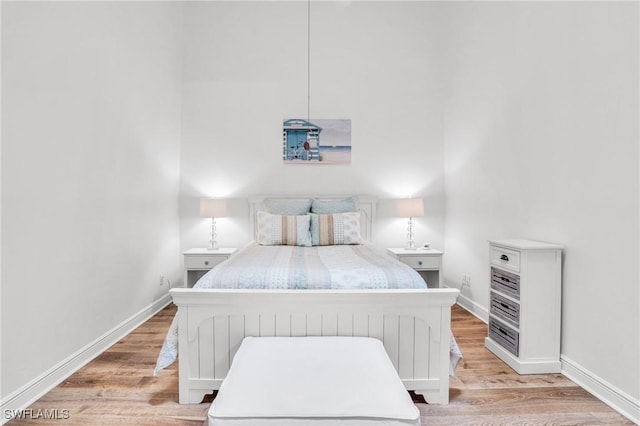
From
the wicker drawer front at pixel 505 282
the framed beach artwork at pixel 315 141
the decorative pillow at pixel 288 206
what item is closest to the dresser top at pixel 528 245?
the wicker drawer front at pixel 505 282

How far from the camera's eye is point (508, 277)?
2.24 m

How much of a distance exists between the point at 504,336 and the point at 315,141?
2.61 m

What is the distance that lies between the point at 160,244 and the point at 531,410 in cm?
317

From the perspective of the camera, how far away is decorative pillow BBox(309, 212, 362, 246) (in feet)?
10.4

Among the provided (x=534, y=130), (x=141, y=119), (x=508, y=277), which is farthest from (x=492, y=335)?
(x=141, y=119)

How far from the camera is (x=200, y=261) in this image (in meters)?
3.44

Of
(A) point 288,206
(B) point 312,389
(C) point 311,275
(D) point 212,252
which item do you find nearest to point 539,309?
(C) point 311,275

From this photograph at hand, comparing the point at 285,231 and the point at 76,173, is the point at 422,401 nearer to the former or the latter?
the point at 285,231

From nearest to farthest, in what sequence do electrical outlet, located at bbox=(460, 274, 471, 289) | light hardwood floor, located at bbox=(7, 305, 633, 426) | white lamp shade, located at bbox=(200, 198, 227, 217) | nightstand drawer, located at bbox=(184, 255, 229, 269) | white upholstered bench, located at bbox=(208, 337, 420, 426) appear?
white upholstered bench, located at bbox=(208, 337, 420, 426) < light hardwood floor, located at bbox=(7, 305, 633, 426) < electrical outlet, located at bbox=(460, 274, 471, 289) < nightstand drawer, located at bbox=(184, 255, 229, 269) < white lamp shade, located at bbox=(200, 198, 227, 217)

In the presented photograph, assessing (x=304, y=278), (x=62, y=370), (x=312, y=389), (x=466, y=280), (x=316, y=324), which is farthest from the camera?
(x=466, y=280)

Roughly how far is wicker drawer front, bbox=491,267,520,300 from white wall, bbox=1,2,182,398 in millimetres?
2702

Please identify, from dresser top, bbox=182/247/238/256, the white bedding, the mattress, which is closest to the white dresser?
the white bedding

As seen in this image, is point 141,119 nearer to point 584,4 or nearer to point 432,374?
point 432,374

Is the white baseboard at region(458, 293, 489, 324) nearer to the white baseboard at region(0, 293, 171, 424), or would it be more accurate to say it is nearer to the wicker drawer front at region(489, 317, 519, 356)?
the wicker drawer front at region(489, 317, 519, 356)
